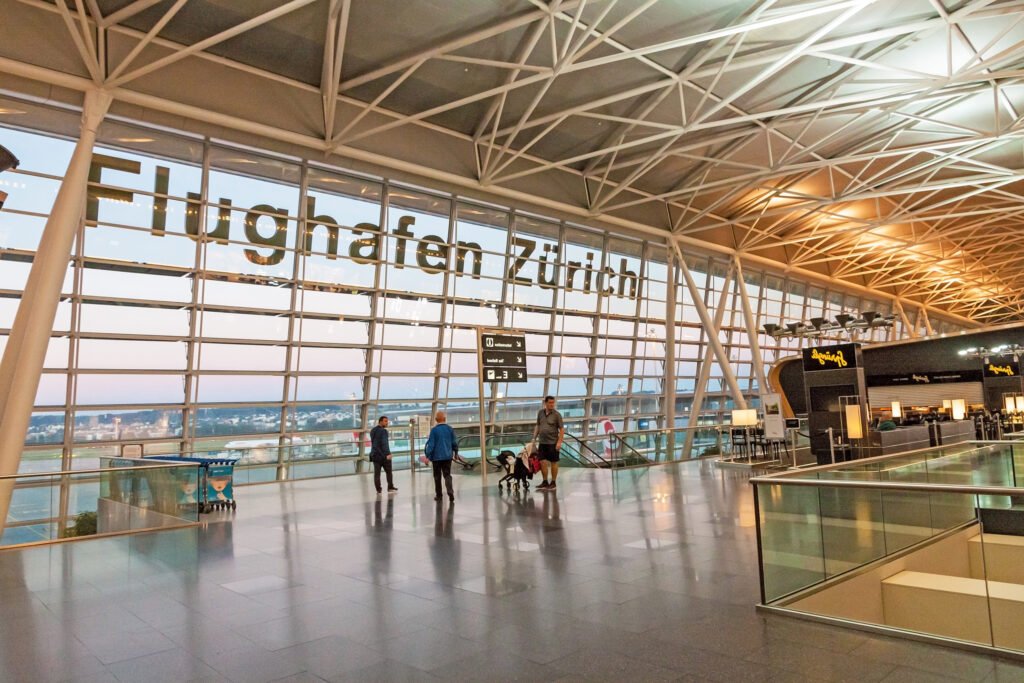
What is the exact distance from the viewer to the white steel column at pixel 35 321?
419 inches

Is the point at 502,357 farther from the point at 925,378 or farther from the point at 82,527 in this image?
the point at 925,378

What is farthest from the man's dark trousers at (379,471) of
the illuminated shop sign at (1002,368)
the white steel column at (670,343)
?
the illuminated shop sign at (1002,368)

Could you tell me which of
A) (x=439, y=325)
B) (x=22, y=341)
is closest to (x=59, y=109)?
(x=22, y=341)

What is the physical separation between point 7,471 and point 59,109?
769 cm

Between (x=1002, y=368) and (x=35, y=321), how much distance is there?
29.7 meters

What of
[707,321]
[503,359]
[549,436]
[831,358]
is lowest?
[549,436]

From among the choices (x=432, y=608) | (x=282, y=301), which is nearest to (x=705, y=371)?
(x=282, y=301)

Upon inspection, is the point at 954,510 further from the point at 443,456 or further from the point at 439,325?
the point at 439,325

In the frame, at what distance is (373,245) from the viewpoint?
730 inches

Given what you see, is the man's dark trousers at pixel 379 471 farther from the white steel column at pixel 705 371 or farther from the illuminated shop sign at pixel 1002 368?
the illuminated shop sign at pixel 1002 368

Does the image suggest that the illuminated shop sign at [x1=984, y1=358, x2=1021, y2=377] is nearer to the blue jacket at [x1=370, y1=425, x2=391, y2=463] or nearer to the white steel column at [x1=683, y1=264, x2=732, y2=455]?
the white steel column at [x1=683, y1=264, x2=732, y2=455]

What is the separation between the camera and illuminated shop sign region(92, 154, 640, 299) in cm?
1504

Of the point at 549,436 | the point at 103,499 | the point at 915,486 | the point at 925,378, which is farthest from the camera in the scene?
the point at 925,378

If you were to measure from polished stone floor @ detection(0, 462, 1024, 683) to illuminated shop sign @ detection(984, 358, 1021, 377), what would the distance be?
21.6 metres
